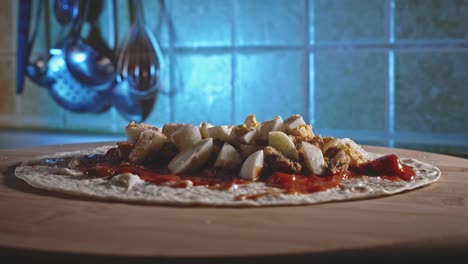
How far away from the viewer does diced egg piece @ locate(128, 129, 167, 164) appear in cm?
130

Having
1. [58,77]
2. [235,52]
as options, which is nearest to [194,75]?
[235,52]

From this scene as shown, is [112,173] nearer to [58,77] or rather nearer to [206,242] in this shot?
[206,242]

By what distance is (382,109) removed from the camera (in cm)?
245

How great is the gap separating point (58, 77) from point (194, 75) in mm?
665

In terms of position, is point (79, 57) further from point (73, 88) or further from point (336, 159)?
point (336, 159)

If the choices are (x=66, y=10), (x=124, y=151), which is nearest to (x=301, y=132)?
(x=124, y=151)

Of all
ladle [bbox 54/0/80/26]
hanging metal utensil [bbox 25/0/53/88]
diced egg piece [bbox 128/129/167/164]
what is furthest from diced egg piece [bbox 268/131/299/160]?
hanging metal utensil [bbox 25/0/53/88]

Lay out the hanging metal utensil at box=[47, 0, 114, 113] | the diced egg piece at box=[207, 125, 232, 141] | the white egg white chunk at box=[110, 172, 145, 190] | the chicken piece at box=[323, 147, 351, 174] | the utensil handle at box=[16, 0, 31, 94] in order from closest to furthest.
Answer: the white egg white chunk at box=[110, 172, 145, 190] → the chicken piece at box=[323, 147, 351, 174] → the diced egg piece at box=[207, 125, 232, 141] → the hanging metal utensil at box=[47, 0, 114, 113] → the utensil handle at box=[16, 0, 31, 94]

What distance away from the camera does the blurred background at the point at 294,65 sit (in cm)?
233

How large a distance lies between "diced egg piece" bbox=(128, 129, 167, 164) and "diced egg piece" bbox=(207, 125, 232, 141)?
0.31ft

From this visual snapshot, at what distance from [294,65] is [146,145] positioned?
141 cm

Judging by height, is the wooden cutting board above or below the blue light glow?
below

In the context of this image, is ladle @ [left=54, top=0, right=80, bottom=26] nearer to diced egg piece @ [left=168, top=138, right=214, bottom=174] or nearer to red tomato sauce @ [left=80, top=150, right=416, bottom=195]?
red tomato sauce @ [left=80, top=150, right=416, bottom=195]

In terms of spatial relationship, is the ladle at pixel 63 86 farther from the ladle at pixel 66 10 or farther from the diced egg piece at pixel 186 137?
the diced egg piece at pixel 186 137
